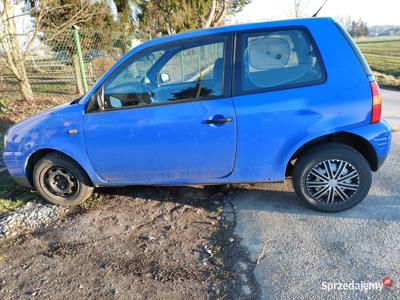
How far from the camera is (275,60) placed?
9.46ft

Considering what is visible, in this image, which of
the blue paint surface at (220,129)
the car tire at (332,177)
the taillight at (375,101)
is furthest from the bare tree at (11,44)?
the taillight at (375,101)

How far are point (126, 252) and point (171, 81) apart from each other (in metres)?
1.75

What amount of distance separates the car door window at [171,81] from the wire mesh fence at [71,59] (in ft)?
17.5

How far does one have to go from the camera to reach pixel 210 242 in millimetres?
2793

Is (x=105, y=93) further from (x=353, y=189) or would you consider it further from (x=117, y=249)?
(x=353, y=189)

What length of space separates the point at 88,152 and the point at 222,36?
177 cm

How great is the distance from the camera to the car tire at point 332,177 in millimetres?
2920

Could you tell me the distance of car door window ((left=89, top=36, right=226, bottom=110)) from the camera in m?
2.92

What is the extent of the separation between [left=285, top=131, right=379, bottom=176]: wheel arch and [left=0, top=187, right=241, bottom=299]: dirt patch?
43.3 inches

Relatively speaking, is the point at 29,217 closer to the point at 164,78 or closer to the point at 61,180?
the point at 61,180

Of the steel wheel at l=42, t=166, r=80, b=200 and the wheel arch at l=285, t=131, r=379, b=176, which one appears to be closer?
the wheel arch at l=285, t=131, r=379, b=176

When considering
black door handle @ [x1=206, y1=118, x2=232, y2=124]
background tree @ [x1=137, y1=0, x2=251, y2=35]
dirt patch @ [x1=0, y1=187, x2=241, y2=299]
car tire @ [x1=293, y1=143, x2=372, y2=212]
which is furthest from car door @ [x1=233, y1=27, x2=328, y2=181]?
background tree @ [x1=137, y1=0, x2=251, y2=35]

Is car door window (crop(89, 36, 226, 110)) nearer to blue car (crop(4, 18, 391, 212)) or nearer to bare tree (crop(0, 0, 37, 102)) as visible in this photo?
blue car (crop(4, 18, 391, 212))

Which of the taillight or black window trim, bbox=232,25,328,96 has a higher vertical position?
black window trim, bbox=232,25,328,96
